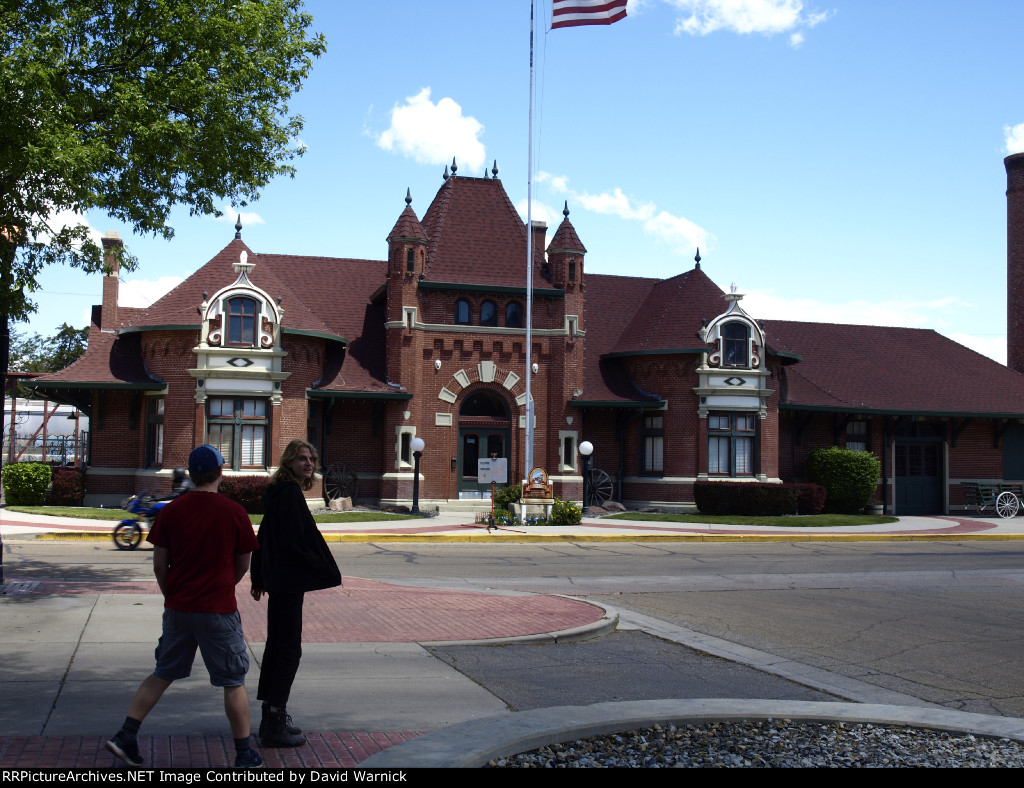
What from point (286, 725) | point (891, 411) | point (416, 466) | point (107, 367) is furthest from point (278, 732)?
point (891, 411)

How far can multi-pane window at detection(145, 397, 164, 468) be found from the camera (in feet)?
92.9

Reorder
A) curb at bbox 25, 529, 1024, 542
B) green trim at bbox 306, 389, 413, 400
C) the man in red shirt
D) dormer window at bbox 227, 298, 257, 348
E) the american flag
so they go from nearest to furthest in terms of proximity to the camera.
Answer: the man in red shirt, curb at bbox 25, 529, 1024, 542, the american flag, dormer window at bbox 227, 298, 257, 348, green trim at bbox 306, 389, 413, 400

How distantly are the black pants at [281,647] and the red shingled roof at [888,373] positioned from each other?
90.7 feet

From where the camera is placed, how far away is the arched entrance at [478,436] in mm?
30250

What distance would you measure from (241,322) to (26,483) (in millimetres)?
7603

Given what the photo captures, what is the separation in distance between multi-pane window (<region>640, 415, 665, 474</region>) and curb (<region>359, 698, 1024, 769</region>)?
24540mm

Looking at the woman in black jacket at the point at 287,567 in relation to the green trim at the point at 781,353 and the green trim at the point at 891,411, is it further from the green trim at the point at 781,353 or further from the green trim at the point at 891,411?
the green trim at the point at 891,411

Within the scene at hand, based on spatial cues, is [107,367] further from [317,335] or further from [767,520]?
[767,520]

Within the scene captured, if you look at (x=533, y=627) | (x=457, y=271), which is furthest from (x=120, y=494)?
(x=533, y=627)

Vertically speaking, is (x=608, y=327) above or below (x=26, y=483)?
above

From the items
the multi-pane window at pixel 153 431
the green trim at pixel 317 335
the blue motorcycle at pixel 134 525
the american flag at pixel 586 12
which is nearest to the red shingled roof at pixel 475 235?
the green trim at pixel 317 335

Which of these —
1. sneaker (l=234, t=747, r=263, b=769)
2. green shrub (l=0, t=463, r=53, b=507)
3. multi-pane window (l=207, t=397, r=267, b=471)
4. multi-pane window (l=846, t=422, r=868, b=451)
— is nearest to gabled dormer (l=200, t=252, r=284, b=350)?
multi-pane window (l=207, t=397, r=267, b=471)

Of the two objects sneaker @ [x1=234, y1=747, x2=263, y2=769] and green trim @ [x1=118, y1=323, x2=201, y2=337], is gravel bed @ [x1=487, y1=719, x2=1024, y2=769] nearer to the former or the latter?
sneaker @ [x1=234, y1=747, x2=263, y2=769]

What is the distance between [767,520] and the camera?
90.5ft
